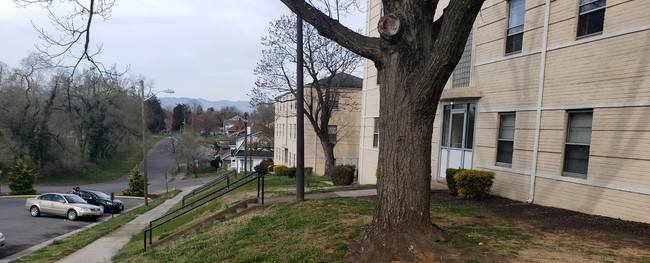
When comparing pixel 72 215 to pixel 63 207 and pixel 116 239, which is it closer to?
pixel 63 207

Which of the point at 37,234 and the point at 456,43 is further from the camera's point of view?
the point at 37,234

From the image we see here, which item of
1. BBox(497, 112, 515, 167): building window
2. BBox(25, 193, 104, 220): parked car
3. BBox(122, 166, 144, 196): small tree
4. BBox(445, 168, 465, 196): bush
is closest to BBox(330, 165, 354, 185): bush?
BBox(445, 168, 465, 196): bush

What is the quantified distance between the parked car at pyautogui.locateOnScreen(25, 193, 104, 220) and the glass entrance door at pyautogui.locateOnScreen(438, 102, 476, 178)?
18.7 m

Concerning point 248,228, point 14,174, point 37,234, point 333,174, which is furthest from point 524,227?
point 14,174

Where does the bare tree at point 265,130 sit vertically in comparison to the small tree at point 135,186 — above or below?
above

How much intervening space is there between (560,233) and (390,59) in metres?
4.01

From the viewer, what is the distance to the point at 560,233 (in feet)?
20.2

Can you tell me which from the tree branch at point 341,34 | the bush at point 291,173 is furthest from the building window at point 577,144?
the bush at point 291,173

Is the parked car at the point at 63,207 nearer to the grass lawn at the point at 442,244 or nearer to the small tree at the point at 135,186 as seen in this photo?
the grass lawn at the point at 442,244

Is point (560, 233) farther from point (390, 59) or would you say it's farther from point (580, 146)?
point (390, 59)

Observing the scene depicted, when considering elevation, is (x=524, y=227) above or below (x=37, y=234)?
above

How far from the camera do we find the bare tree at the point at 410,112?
455 cm

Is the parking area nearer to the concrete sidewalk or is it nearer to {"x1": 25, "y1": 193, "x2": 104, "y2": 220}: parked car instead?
{"x1": 25, "y1": 193, "x2": 104, "y2": 220}: parked car

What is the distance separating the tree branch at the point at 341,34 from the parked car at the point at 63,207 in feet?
68.9
